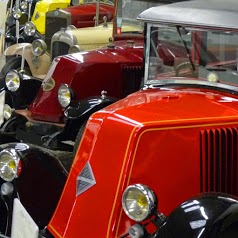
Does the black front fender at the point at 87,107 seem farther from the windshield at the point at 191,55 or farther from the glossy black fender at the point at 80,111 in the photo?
the windshield at the point at 191,55

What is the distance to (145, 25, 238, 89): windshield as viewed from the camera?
153 inches

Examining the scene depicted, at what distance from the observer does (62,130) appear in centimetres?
580

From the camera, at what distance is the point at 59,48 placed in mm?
7789

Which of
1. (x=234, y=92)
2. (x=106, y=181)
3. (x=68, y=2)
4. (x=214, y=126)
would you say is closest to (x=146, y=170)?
(x=106, y=181)

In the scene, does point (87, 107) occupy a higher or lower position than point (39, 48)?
lower

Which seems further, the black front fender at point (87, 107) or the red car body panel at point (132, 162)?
the black front fender at point (87, 107)

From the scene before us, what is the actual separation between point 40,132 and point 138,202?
3149 mm

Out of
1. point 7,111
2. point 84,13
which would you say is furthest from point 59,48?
point 84,13

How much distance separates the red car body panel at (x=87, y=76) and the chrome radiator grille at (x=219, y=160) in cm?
279

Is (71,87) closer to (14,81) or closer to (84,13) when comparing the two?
(14,81)

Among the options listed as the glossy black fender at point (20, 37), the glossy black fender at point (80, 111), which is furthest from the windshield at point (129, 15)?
the glossy black fender at point (20, 37)

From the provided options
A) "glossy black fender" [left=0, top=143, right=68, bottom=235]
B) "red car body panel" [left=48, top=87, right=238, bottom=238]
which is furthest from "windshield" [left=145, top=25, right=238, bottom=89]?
"glossy black fender" [left=0, top=143, right=68, bottom=235]

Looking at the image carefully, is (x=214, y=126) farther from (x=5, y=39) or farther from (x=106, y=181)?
(x=5, y=39)

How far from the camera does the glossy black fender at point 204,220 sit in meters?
2.78
